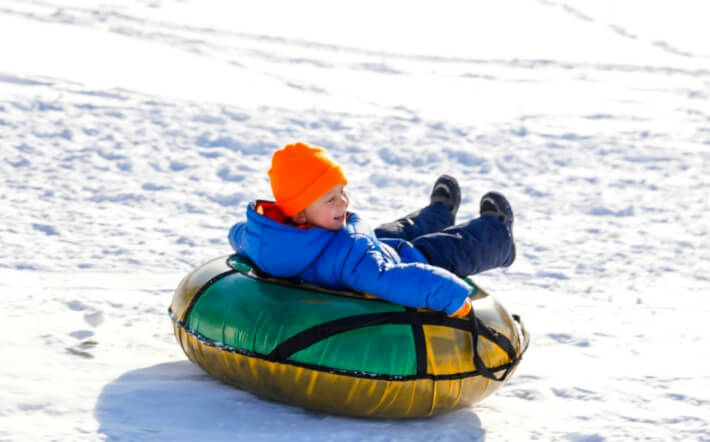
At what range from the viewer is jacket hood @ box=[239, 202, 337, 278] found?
3627 mm

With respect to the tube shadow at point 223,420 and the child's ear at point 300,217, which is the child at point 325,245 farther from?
the tube shadow at point 223,420

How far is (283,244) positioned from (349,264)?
0.27 metres

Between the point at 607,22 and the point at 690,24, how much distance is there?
1707 mm

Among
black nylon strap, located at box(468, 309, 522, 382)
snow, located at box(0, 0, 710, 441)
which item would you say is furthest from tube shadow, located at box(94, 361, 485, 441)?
black nylon strap, located at box(468, 309, 522, 382)

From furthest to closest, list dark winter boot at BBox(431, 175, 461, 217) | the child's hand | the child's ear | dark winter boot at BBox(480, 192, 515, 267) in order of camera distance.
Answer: dark winter boot at BBox(431, 175, 461, 217)
dark winter boot at BBox(480, 192, 515, 267)
the child's ear
the child's hand

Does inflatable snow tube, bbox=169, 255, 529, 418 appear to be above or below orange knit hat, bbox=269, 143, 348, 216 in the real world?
below

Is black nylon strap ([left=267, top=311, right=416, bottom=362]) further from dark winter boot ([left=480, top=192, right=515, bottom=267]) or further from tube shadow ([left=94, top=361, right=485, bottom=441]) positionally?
dark winter boot ([left=480, top=192, right=515, bottom=267])

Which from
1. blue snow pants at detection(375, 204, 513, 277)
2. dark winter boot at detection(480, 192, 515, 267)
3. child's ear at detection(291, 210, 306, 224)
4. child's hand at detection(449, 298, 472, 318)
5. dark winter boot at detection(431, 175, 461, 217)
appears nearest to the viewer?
child's hand at detection(449, 298, 472, 318)

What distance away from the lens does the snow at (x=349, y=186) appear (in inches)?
152

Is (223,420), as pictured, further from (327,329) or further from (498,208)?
(498,208)

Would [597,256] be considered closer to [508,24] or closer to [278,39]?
[278,39]

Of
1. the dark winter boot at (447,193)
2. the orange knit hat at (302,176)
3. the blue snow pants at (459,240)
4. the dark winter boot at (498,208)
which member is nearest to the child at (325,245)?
the orange knit hat at (302,176)

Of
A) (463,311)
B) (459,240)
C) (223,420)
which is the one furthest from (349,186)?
(223,420)

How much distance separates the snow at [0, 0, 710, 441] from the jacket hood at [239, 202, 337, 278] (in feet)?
1.85
